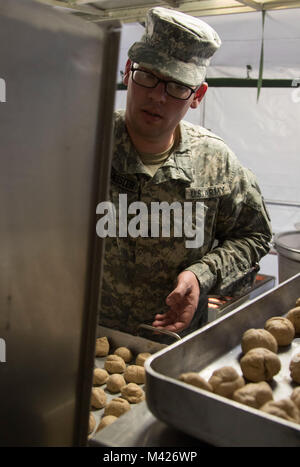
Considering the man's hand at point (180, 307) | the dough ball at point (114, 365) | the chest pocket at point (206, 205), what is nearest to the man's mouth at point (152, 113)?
the chest pocket at point (206, 205)

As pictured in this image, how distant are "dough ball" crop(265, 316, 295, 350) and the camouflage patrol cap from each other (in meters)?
0.89

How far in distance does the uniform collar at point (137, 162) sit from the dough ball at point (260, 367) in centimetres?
97

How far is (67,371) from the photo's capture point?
27.6 inches

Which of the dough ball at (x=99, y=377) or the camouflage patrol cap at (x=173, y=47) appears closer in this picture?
the dough ball at (x=99, y=377)

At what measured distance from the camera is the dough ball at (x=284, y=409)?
2.44 feet

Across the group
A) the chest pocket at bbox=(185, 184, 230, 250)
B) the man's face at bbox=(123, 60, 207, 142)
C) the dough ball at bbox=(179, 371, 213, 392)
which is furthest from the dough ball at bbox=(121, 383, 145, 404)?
the man's face at bbox=(123, 60, 207, 142)

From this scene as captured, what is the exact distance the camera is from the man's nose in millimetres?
1634

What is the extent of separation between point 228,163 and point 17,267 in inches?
57.3

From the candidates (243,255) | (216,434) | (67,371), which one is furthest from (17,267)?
(243,255)

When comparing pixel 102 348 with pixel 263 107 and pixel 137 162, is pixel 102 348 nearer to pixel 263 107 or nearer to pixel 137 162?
pixel 137 162

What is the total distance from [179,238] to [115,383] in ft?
2.29

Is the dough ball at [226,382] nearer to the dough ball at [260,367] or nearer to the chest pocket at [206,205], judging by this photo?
the dough ball at [260,367]
